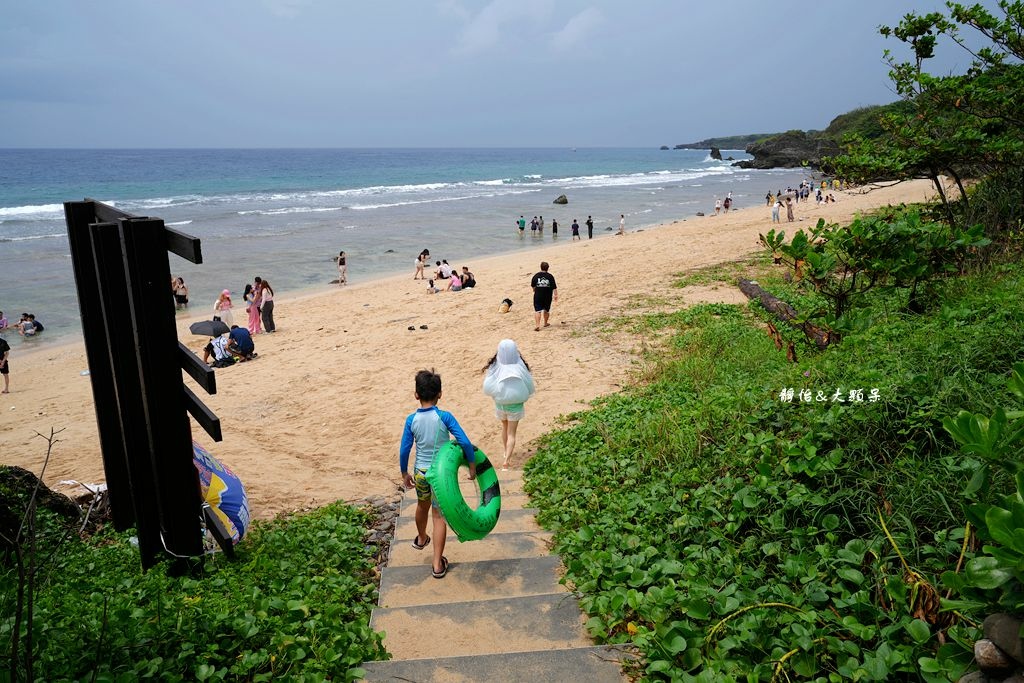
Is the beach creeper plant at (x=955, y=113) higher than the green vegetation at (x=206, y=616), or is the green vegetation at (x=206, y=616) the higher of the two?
the beach creeper plant at (x=955, y=113)

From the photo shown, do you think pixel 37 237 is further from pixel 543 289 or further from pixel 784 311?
pixel 784 311

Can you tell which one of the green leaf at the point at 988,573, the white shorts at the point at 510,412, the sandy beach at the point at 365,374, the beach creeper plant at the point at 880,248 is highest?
the beach creeper plant at the point at 880,248

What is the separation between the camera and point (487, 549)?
4770 mm

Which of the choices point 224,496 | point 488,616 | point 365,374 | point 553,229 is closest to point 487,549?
point 488,616

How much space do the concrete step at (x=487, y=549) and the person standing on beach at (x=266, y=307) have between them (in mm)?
11609

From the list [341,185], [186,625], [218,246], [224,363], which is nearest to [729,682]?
[186,625]

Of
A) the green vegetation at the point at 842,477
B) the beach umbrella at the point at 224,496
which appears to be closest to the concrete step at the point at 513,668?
the green vegetation at the point at 842,477

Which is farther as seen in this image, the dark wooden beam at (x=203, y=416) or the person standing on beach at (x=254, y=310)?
the person standing on beach at (x=254, y=310)

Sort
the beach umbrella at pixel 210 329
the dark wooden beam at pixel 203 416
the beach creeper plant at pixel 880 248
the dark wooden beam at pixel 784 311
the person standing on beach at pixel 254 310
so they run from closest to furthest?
the dark wooden beam at pixel 203 416
the beach creeper plant at pixel 880 248
the dark wooden beam at pixel 784 311
the beach umbrella at pixel 210 329
the person standing on beach at pixel 254 310

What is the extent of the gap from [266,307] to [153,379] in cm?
1242

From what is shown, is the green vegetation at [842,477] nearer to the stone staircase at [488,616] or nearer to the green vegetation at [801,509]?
the green vegetation at [801,509]

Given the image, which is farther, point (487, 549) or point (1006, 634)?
point (487, 549)

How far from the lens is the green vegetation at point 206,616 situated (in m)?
2.56

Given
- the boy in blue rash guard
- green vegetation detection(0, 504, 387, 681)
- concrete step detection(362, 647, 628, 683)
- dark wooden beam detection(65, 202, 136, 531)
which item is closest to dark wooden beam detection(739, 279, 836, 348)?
the boy in blue rash guard
